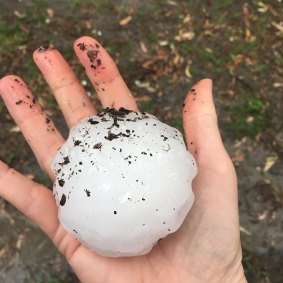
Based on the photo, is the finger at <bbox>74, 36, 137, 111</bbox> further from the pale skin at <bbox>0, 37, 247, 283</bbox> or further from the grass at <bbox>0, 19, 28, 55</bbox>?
the grass at <bbox>0, 19, 28, 55</bbox>

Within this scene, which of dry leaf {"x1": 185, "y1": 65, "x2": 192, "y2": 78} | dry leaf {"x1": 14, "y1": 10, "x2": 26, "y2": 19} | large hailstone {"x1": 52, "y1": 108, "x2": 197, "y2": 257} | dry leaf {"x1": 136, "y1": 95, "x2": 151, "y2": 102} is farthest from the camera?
dry leaf {"x1": 14, "y1": 10, "x2": 26, "y2": 19}

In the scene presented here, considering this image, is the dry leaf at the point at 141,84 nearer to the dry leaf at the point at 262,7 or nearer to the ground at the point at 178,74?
the ground at the point at 178,74

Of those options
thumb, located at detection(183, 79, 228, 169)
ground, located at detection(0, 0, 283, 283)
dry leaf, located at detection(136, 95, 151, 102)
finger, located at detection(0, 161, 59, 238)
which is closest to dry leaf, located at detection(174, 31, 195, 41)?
ground, located at detection(0, 0, 283, 283)

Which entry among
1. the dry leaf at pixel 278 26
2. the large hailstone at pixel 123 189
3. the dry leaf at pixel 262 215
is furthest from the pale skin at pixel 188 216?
the dry leaf at pixel 278 26

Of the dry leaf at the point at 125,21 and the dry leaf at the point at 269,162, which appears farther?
the dry leaf at the point at 125,21

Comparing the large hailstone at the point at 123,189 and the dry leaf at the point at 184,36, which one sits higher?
the large hailstone at the point at 123,189

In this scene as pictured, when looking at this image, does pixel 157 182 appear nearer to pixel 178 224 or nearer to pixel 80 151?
pixel 178 224

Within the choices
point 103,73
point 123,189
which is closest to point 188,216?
point 123,189

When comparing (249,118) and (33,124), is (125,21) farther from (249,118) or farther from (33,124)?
(33,124)
